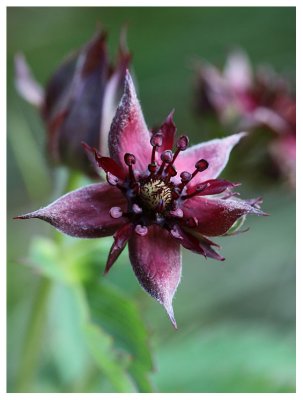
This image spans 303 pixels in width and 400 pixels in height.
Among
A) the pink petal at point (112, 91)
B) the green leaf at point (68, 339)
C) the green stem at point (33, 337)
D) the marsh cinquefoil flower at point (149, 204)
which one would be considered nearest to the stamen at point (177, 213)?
the marsh cinquefoil flower at point (149, 204)

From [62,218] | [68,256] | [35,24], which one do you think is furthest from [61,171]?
[35,24]

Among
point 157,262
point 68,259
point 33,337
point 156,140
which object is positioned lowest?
point 33,337

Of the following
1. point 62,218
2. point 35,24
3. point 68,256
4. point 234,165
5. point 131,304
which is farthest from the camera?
point 35,24

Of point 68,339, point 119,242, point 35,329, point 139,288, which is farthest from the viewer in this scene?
point 68,339

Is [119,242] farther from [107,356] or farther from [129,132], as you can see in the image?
[107,356]

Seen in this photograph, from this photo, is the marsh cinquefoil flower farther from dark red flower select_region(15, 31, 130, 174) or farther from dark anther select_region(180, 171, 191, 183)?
dark red flower select_region(15, 31, 130, 174)

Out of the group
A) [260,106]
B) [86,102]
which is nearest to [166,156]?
[86,102]

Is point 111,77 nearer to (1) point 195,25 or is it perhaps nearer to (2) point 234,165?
(2) point 234,165
